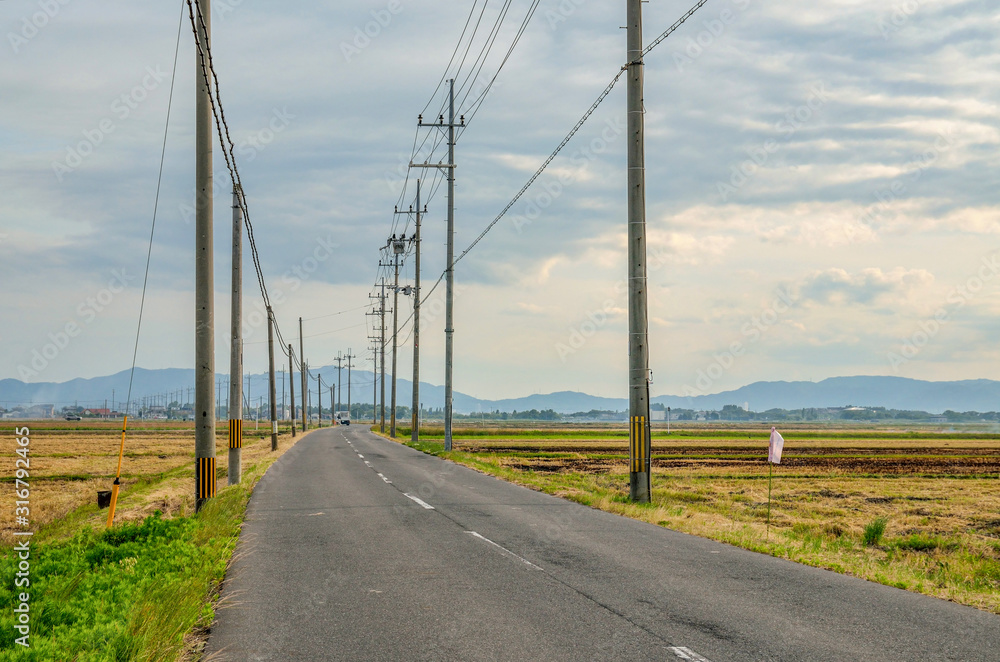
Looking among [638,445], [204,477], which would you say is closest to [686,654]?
[204,477]

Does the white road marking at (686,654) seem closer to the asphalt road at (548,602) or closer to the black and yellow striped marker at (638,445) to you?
the asphalt road at (548,602)

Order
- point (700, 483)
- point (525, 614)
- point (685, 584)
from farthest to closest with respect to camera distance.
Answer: point (700, 483) → point (685, 584) → point (525, 614)

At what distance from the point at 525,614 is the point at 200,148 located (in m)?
10.9

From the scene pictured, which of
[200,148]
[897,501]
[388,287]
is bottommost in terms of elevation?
[897,501]

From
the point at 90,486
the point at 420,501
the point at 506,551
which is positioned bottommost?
the point at 90,486

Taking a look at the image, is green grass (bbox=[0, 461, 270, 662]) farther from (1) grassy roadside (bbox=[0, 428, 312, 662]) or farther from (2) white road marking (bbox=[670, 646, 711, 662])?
(2) white road marking (bbox=[670, 646, 711, 662])

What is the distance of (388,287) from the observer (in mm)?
78188

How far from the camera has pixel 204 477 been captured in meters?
14.6

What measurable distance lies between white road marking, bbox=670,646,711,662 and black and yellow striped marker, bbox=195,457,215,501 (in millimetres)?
10744

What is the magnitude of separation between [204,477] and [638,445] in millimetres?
9267

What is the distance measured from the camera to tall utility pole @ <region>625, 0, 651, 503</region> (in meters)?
17.8

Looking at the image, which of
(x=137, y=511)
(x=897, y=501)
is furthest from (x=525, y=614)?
(x=897, y=501)

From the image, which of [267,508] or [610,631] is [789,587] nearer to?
[610,631]

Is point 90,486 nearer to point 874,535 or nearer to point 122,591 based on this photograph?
point 122,591
